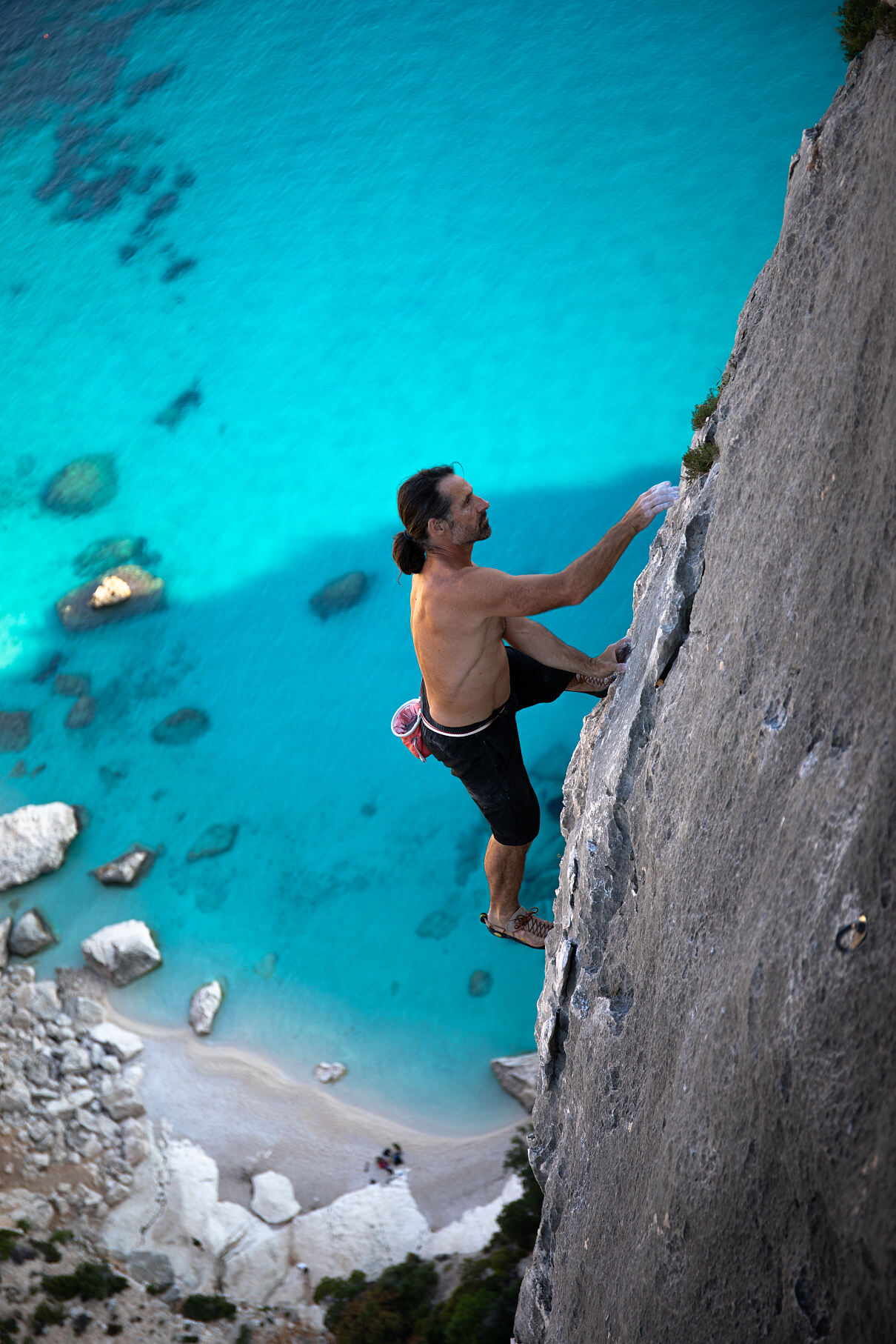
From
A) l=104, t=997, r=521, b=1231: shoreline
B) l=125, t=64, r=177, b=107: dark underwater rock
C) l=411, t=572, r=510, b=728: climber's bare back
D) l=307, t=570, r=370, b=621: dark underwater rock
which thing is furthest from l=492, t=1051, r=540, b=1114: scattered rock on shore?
l=125, t=64, r=177, b=107: dark underwater rock

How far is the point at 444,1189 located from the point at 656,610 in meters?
4.62

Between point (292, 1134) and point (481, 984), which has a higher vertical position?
point (481, 984)

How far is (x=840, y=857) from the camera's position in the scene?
5.36 feet

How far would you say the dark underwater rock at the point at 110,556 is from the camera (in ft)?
29.5

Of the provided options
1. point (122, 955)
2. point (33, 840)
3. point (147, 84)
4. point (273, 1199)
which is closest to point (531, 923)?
point (273, 1199)

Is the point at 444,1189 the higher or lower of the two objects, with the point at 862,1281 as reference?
lower

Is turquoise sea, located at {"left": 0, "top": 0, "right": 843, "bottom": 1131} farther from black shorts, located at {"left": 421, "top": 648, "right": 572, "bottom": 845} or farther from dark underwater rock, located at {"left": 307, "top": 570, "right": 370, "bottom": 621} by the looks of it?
black shorts, located at {"left": 421, "top": 648, "right": 572, "bottom": 845}

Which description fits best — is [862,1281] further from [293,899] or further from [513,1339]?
[293,899]

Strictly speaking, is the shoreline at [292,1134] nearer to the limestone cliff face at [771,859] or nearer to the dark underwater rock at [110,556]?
the limestone cliff face at [771,859]

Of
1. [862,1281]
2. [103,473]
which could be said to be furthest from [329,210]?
[862,1281]

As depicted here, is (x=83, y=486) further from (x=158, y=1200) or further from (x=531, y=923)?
(x=531, y=923)

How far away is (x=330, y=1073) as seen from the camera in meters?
6.19

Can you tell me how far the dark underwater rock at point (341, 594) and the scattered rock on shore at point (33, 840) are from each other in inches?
117

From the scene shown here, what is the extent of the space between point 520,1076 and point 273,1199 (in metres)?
1.90
